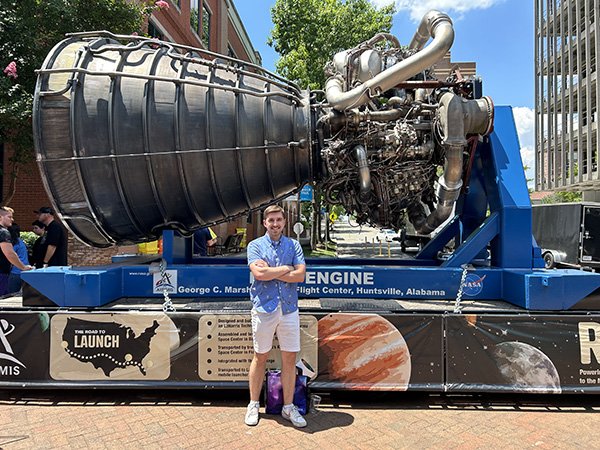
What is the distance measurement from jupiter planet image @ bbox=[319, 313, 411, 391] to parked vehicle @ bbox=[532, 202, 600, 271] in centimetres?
1127

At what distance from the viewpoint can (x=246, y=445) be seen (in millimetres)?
3088

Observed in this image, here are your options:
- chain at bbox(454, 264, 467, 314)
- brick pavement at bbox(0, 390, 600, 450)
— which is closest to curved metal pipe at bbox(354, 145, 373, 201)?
chain at bbox(454, 264, 467, 314)

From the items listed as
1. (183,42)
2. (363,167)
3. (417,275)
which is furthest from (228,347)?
(183,42)

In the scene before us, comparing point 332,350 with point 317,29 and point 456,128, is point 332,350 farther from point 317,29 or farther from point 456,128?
point 317,29

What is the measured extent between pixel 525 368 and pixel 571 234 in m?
11.4

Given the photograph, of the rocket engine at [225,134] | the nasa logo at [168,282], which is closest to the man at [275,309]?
the rocket engine at [225,134]

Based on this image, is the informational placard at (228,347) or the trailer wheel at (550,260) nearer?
the informational placard at (228,347)

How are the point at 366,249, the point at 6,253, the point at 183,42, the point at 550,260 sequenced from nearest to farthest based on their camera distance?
the point at 6,253 → the point at 550,260 → the point at 183,42 → the point at 366,249

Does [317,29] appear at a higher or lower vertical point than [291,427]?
higher

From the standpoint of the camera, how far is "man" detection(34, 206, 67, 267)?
5.57 metres

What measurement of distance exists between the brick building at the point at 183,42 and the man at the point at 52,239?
0.42m

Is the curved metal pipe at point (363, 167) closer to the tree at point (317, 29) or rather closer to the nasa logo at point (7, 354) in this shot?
the nasa logo at point (7, 354)

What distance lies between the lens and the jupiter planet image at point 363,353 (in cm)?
379

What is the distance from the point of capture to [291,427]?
3377 mm
